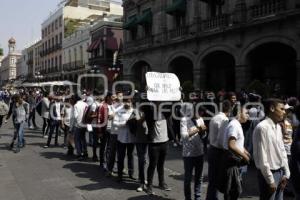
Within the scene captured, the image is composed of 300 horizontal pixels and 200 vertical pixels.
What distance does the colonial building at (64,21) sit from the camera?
5166 cm

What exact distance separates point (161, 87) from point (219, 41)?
12.3 meters

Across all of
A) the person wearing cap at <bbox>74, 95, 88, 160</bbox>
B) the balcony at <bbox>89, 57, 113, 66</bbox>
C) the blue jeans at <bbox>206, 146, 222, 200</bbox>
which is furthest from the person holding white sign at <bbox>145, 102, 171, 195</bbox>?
the balcony at <bbox>89, 57, 113, 66</bbox>

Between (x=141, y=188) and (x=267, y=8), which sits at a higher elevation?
(x=267, y=8)

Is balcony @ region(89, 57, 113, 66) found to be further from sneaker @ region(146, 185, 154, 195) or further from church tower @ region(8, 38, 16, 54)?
church tower @ region(8, 38, 16, 54)

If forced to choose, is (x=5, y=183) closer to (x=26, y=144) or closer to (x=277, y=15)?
(x=26, y=144)

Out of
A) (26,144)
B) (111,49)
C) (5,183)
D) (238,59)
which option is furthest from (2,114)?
(111,49)

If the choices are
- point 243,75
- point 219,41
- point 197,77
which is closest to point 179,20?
point 197,77

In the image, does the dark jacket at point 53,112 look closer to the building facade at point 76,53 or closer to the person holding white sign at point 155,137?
the person holding white sign at point 155,137

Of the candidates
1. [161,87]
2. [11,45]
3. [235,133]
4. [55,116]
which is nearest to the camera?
[235,133]

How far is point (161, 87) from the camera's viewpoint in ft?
23.2

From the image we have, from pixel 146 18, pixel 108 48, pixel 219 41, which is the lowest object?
pixel 219 41

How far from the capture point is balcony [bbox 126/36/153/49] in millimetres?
24798

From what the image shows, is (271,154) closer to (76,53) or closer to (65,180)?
(65,180)

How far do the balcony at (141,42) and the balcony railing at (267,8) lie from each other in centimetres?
919
